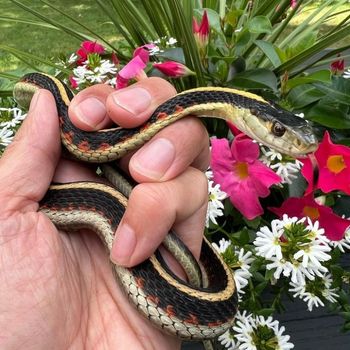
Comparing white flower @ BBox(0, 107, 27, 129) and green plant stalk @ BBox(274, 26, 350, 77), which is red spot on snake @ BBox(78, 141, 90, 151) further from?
green plant stalk @ BBox(274, 26, 350, 77)

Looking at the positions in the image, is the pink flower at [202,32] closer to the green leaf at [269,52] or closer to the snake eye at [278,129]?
the green leaf at [269,52]

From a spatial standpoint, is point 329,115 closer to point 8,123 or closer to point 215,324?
point 215,324

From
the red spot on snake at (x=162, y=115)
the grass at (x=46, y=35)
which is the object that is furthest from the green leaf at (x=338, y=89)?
the grass at (x=46, y=35)

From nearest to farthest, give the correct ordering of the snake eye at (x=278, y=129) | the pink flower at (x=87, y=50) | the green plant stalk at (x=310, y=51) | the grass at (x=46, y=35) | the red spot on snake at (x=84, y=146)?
the snake eye at (x=278, y=129)
the red spot on snake at (x=84, y=146)
the green plant stalk at (x=310, y=51)
the pink flower at (x=87, y=50)
the grass at (x=46, y=35)

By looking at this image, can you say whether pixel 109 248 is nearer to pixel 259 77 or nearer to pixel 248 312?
pixel 248 312

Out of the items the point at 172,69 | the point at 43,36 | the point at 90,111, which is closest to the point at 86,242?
the point at 90,111

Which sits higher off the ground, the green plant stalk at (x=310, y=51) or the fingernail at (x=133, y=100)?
the fingernail at (x=133, y=100)
